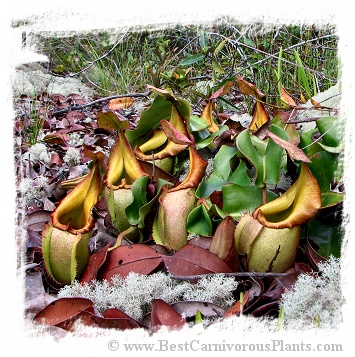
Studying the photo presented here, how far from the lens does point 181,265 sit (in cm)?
86

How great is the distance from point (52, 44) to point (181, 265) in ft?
14.5

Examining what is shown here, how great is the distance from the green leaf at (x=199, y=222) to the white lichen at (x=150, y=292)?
0.46 ft

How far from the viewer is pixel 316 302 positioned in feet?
2.27

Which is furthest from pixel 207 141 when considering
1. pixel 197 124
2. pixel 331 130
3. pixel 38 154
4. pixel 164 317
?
pixel 38 154

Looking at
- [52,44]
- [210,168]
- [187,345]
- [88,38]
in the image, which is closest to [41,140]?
[210,168]

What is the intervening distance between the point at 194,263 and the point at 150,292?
0.10 meters

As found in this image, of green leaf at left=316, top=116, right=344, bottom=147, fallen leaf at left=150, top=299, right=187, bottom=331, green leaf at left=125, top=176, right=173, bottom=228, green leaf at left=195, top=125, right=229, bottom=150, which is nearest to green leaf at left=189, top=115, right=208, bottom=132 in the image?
green leaf at left=195, top=125, right=229, bottom=150

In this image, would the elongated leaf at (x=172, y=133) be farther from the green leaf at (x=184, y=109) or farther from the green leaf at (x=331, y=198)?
the green leaf at (x=331, y=198)

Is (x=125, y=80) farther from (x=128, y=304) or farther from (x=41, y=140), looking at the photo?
(x=128, y=304)

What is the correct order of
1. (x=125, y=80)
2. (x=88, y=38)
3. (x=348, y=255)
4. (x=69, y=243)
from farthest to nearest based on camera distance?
(x=88, y=38), (x=125, y=80), (x=69, y=243), (x=348, y=255)

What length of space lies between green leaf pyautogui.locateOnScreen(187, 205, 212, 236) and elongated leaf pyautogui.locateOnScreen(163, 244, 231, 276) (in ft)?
0.31

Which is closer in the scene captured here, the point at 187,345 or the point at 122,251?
the point at 187,345

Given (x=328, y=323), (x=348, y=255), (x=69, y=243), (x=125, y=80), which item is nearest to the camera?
(x=328, y=323)

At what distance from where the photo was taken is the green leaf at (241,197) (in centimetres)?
97
